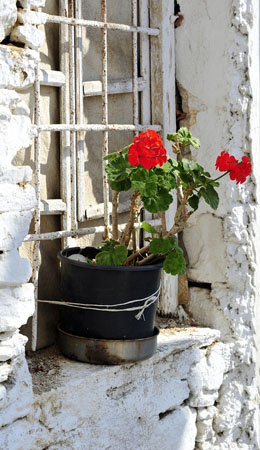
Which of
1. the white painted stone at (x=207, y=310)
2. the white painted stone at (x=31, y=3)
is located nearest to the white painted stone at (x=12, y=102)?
the white painted stone at (x=31, y=3)

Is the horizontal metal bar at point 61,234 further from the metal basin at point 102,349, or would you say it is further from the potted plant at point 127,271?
the metal basin at point 102,349

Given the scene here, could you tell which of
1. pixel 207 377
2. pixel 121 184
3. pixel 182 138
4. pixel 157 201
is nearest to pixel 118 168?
pixel 121 184

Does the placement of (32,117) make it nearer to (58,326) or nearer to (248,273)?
(58,326)

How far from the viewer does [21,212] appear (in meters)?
2.42

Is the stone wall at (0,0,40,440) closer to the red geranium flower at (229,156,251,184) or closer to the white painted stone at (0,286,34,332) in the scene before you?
the white painted stone at (0,286,34,332)

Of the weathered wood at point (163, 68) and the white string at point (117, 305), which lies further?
the weathered wood at point (163, 68)

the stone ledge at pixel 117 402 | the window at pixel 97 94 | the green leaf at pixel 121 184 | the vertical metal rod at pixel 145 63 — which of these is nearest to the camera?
the stone ledge at pixel 117 402

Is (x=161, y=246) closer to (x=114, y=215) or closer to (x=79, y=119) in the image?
(x=114, y=215)

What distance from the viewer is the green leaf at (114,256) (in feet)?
9.19

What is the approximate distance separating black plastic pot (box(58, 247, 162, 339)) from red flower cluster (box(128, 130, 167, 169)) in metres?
0.45

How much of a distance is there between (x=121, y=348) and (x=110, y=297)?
0.75ft

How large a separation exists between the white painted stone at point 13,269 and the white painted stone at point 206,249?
1310 mm

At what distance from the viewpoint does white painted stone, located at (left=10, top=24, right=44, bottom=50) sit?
2.38m

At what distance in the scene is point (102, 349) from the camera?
2854mm
